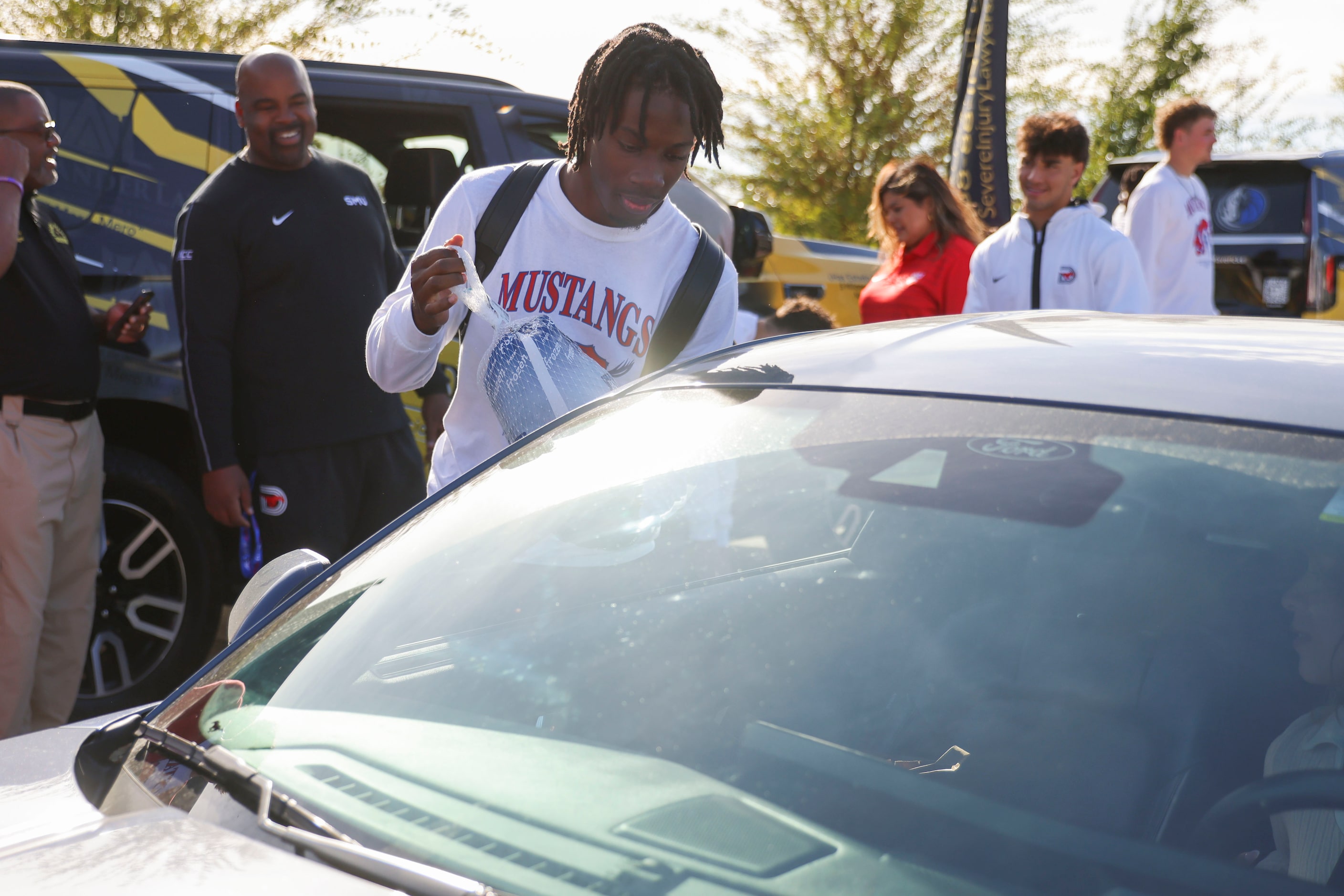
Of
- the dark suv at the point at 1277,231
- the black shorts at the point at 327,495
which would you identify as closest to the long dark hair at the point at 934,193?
the black shorts at the point at 327,495

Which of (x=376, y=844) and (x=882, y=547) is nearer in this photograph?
(x=376, y=844)

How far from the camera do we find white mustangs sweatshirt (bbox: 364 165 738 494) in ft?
7.49

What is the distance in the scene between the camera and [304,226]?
330 centimetres

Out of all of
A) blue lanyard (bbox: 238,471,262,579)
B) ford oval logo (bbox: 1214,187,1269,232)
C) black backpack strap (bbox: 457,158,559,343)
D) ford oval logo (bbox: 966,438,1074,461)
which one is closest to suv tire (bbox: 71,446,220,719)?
blue lanyard (bbox: 238,471,262,579)

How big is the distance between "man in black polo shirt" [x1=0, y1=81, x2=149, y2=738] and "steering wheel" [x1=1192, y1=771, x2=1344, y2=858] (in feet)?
9.76

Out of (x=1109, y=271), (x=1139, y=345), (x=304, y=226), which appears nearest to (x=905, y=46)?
(x=1109, y=271)

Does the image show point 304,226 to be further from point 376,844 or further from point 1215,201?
point 1215,201

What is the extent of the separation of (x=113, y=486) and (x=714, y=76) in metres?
2.38

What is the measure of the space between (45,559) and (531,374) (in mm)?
1881

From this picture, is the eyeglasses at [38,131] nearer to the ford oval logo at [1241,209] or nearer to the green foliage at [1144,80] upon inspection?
the ford oval logo at [1241,209]

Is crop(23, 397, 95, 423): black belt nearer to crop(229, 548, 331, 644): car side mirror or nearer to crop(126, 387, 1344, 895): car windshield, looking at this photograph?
crop(229, 548, 331, 644): car side mirror

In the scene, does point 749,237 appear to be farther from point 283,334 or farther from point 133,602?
point 133,602

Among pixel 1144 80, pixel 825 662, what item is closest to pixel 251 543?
pixel 825 662

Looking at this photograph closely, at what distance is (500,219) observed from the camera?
7.48 ft
